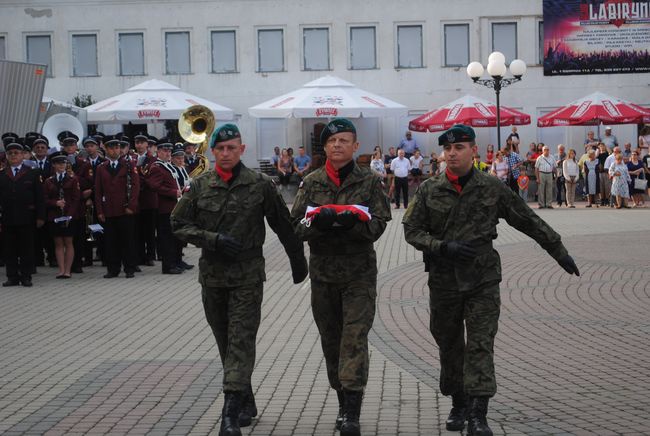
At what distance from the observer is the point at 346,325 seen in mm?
7242

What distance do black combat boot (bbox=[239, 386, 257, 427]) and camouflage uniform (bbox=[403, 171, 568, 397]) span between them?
125 centimetres

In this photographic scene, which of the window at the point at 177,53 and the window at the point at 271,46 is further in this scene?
the window at the point at 177,53

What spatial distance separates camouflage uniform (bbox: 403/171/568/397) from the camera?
7137mm

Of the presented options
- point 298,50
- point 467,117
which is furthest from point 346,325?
point 298,50

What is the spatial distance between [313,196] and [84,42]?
36.9 m

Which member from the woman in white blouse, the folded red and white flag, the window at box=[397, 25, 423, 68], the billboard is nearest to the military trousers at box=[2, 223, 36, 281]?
the folded red and white flag

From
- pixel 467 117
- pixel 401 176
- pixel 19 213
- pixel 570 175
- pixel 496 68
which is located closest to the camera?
pixel 19 213

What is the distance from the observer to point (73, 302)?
14.4 metres

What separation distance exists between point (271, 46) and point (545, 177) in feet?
46.2

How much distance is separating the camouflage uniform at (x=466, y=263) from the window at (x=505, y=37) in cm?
3549

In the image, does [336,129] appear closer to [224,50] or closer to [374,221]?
[374,221]

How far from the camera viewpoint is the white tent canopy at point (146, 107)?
31922mm

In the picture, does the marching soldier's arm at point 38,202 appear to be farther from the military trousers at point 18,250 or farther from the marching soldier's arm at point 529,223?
the marching soldier's arm at point 529,223

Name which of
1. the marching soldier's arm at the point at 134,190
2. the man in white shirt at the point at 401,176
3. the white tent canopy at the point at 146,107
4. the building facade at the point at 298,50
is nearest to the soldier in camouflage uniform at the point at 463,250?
the marching soldier's arm at the point at 134,190
